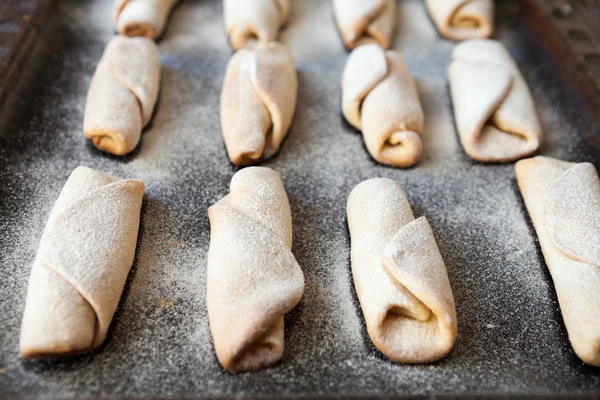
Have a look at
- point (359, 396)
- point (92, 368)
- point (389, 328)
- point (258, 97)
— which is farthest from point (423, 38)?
point (92, 368)

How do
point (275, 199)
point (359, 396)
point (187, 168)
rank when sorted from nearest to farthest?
point (359, 396) < point (275, 199) < point (187, 168)

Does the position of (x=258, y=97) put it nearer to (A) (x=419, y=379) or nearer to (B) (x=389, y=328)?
(B) (x=389, y=328)

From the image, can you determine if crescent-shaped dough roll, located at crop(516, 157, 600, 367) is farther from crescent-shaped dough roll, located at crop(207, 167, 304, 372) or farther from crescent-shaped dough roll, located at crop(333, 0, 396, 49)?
crescent-shaped dough roll, located at crop(333, 0, 396, 49)

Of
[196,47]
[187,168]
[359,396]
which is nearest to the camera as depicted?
[359,396]

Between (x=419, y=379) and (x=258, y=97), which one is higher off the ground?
(x=258, y=97)

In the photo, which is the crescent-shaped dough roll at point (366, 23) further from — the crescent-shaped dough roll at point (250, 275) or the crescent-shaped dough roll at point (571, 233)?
the crescent-shaped dough roll at point (250, 275)

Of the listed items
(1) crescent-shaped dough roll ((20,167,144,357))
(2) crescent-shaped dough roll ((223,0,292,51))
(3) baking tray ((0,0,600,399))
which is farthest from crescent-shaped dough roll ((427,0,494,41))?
(1) crescent-shaped dough roll ((20,167,144,357))

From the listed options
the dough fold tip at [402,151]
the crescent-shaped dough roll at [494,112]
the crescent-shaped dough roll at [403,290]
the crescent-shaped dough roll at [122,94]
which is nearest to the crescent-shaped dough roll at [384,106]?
the dough fold tip at [402,151]
